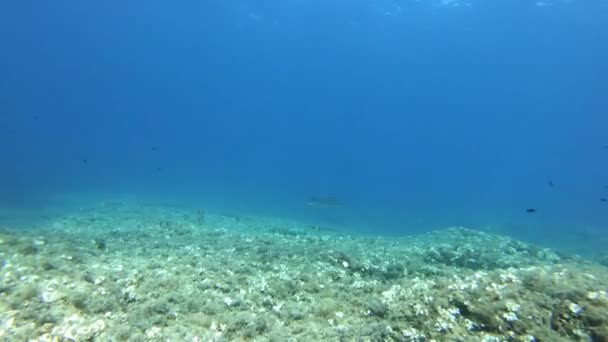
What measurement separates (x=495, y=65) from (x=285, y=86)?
89478mm

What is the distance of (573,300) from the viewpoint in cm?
676

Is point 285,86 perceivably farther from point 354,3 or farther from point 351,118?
point 354,3

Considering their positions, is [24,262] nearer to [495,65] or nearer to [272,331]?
[272,331]

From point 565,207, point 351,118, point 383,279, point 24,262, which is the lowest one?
point 565,207

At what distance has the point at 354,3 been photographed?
66.4 meters

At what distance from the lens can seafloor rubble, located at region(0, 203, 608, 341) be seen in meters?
6.45

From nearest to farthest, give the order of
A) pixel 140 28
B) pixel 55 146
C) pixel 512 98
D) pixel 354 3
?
pixel 354 3 → pixel 140 28 → pixel 512 98 → pixel 55 146

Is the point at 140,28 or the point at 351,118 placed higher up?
the point at 140,28

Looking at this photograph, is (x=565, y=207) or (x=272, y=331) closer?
(x=272, y=331)

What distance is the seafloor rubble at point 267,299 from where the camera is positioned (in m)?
6.45

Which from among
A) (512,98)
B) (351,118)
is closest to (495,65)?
(512,98)

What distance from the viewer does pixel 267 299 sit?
9.14 meters

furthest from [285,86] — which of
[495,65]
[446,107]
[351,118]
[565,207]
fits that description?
[565,207]

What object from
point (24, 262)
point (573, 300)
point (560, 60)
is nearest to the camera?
point (573, 300)
